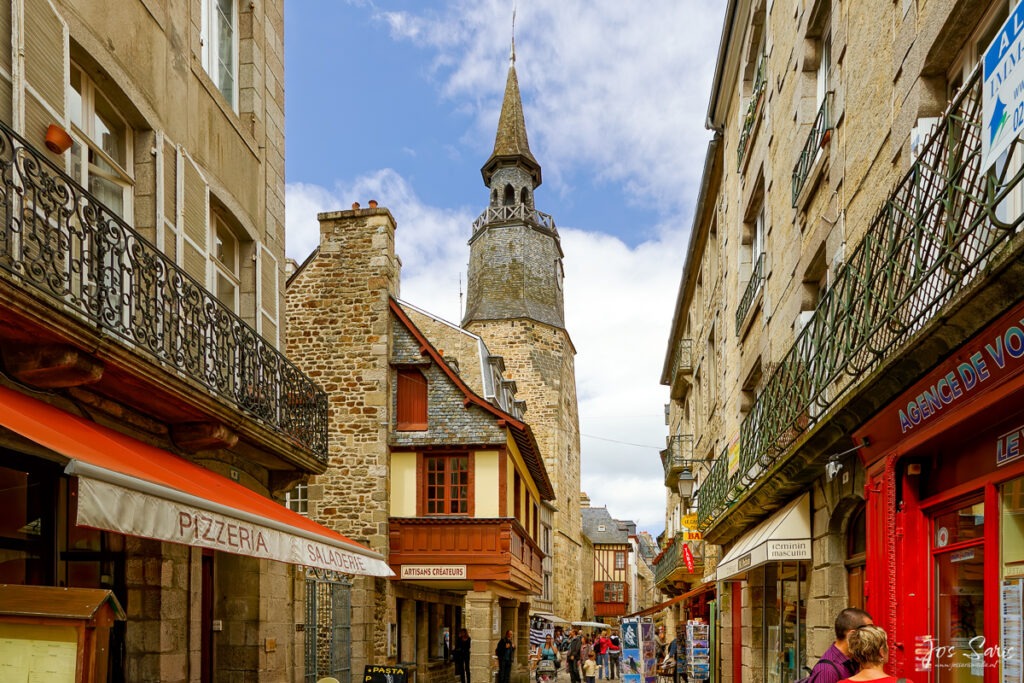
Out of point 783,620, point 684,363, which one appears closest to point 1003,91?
point 783,620

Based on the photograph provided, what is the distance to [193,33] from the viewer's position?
9.73m

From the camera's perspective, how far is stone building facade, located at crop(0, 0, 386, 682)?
600cm

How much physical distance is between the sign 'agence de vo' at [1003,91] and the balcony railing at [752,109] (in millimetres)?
9571

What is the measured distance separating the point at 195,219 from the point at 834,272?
19.5 feet

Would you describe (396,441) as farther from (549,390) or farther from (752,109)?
(549,390)

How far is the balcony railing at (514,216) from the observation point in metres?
46.4

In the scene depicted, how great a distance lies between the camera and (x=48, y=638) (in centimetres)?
403

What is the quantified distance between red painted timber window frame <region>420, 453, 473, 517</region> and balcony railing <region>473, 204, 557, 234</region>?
25.8 metres

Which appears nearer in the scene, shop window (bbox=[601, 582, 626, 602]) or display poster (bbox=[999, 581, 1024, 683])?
display poster (bbox=[999, 581, 1024, 683])

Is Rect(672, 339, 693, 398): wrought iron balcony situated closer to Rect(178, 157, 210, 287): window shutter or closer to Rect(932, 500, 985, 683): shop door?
Rect(178, 157, 210, 287): window shutter

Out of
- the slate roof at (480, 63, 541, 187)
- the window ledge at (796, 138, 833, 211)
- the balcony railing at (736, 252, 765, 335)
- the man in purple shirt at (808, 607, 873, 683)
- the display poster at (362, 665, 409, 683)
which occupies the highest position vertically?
the slate roof at (480, 63, 541, 187)

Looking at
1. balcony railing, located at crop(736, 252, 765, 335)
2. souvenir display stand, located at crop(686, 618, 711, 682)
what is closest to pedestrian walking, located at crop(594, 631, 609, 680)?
souvenir display stand, located at crop(686, 618, 711, 682)

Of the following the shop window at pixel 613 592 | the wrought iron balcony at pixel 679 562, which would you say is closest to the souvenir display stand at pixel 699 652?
the wrought iron balcony at pixel 679 562

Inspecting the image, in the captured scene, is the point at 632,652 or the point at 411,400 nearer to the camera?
the point at 632,652
